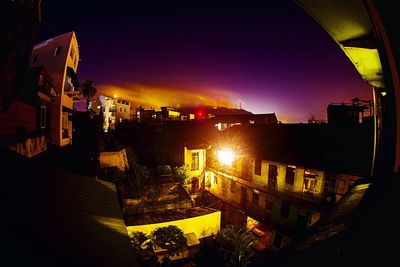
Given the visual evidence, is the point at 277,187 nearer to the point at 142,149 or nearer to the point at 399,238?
the point at 142,149

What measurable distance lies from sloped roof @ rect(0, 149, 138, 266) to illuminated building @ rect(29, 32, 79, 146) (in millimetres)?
15049

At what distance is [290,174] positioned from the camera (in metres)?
21.3

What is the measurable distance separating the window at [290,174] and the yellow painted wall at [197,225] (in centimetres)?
825

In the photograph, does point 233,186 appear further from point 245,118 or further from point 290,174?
point 245,118

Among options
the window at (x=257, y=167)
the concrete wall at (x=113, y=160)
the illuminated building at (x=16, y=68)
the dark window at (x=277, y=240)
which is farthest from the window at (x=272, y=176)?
the illuminated building at (x=16, y=68)

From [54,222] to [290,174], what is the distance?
21683mm

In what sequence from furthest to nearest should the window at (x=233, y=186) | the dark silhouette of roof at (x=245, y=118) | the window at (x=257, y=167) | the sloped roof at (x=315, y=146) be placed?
the dark silhouette of roof at (x=245, y=118)
the window at (x=233, y=186)
the window at (x=257, y=167)
the sloped roof at (x=315, y=146)

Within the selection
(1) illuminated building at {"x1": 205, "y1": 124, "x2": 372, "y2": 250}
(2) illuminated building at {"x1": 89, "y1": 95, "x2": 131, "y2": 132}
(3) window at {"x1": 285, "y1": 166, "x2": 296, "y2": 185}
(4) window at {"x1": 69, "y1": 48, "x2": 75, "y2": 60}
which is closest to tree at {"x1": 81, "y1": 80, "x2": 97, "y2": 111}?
(4) window at {"x1": 69, "y1": 48, "x2": 75, "y2": 60}

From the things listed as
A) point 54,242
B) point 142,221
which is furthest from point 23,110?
point 142,221

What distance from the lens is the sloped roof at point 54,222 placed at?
272 cm

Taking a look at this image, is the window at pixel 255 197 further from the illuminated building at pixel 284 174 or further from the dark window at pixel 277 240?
the dark window at pixel 277 240

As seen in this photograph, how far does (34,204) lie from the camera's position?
3.74 metres

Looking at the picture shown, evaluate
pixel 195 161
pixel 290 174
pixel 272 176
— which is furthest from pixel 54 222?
pixel 195 161

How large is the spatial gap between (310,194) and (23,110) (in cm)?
2222
